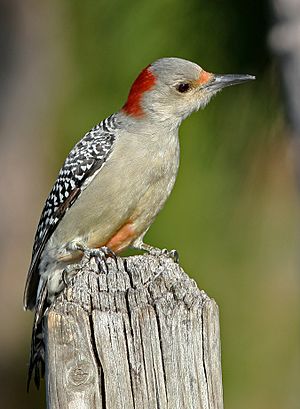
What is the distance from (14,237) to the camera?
10992 millimetres

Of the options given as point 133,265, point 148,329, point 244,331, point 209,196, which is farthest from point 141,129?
point 244,331

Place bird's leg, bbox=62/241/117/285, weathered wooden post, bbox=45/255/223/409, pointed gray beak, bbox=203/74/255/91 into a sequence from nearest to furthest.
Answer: weathered wooden post, bbox=45/255/223/409 < bird's leg, bbox=62/241/117/285 < pointed gray beak, bbox=203/74/255/91

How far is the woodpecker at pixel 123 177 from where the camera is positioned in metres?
6.32

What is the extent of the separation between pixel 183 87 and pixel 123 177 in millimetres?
827

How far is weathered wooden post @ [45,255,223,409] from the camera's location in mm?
3506

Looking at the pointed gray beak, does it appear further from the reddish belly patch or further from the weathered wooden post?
the weathered wooden post

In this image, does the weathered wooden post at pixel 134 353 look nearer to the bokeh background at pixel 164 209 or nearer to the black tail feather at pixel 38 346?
the black tail feather at pixel 38 346

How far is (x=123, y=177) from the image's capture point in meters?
6.29

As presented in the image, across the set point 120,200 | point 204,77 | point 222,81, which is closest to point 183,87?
point 204,77

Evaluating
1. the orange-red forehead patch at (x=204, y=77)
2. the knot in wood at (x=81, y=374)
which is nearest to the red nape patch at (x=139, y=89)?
the orange-red forehead patch at (x=204, y=77)

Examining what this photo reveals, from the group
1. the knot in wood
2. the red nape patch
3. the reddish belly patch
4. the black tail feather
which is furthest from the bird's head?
the knot in wood

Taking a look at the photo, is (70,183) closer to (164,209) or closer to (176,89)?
(176,89)

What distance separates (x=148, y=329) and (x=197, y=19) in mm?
3810

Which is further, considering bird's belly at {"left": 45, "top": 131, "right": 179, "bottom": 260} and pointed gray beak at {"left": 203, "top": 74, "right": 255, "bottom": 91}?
pointed gray beak at {"left": 203, "top": 74, "right": 255, "bottom": 91}
